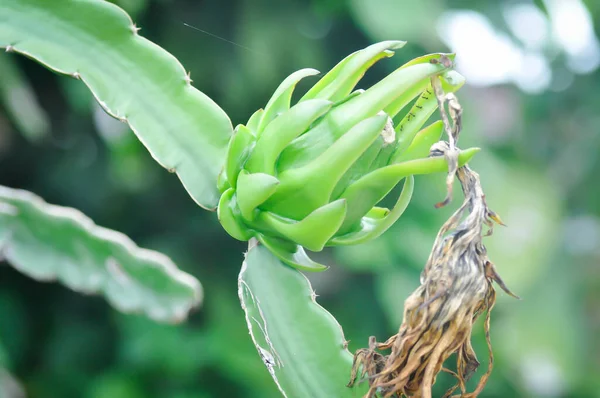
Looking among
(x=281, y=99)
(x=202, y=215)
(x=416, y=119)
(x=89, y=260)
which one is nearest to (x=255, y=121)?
(x=281, y=99)

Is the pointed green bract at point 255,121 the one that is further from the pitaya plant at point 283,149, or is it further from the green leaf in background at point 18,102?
the green leaf in background at point 18,102

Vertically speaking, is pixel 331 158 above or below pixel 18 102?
above

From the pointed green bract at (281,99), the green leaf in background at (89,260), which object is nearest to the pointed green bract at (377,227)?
the pointed green bract at (281,99)

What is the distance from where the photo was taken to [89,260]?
0.96 m

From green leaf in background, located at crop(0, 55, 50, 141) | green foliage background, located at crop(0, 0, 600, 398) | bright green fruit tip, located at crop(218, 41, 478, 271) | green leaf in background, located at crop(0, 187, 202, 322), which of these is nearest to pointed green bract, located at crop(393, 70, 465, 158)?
bright green fruit tip, located at crop(218, 41, 478, 271)

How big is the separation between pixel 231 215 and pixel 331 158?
11 cm

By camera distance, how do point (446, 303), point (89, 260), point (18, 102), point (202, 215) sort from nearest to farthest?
point (446, 303), point (89, 260), point (18, 102), point (202, 215)

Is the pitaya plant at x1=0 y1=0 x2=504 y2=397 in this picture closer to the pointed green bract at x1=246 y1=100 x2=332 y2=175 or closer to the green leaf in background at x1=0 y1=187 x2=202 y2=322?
the pointed green bract at x1=246 y1=100 x2=332 y2=175

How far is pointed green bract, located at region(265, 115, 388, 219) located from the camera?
0.48 meters

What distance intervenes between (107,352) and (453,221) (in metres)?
2.07

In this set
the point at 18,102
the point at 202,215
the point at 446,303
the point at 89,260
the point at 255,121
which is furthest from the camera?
the point at 202,215

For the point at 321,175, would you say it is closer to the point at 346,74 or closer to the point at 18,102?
the point at 346,74

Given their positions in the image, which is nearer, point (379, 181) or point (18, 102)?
point (379, 181)

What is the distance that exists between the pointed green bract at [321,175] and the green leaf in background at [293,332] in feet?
0.19
